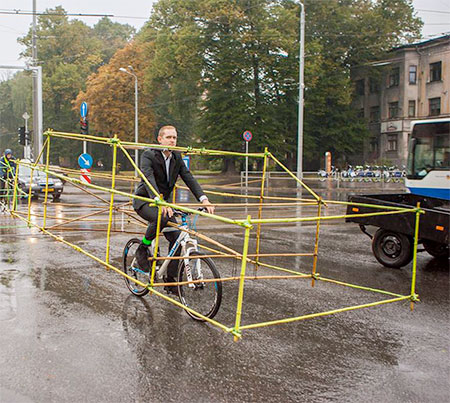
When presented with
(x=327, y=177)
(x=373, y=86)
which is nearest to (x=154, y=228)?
(x=327, y=177)

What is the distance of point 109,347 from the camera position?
14.7 feet

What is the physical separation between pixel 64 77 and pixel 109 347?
5977 cm

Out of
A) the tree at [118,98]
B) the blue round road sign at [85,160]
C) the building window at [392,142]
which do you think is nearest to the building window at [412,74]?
the building window at [392,142]

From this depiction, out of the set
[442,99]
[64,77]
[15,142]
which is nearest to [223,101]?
[442,99]

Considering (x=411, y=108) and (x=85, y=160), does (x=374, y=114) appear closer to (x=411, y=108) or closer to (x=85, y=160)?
(x=411, y=108)

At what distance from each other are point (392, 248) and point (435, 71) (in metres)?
46.0

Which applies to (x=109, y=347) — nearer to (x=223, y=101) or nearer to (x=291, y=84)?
(x=223, y=101)

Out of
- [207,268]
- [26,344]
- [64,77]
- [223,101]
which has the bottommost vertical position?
[26,344]

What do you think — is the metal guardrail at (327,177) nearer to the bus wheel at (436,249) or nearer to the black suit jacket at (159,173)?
the bus wheel at (436,249)

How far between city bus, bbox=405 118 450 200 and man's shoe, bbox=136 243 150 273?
10591 mm

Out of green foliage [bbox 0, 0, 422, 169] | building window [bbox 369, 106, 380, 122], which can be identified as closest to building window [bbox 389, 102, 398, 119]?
building window [bbox 369, 106, 380, 122]

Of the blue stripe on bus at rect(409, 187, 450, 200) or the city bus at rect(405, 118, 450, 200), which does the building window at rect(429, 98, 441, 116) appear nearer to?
the city bus at rect(405, 118, 450, 200)

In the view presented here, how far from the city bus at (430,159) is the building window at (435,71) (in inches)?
1480

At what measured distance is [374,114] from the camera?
178 feet
